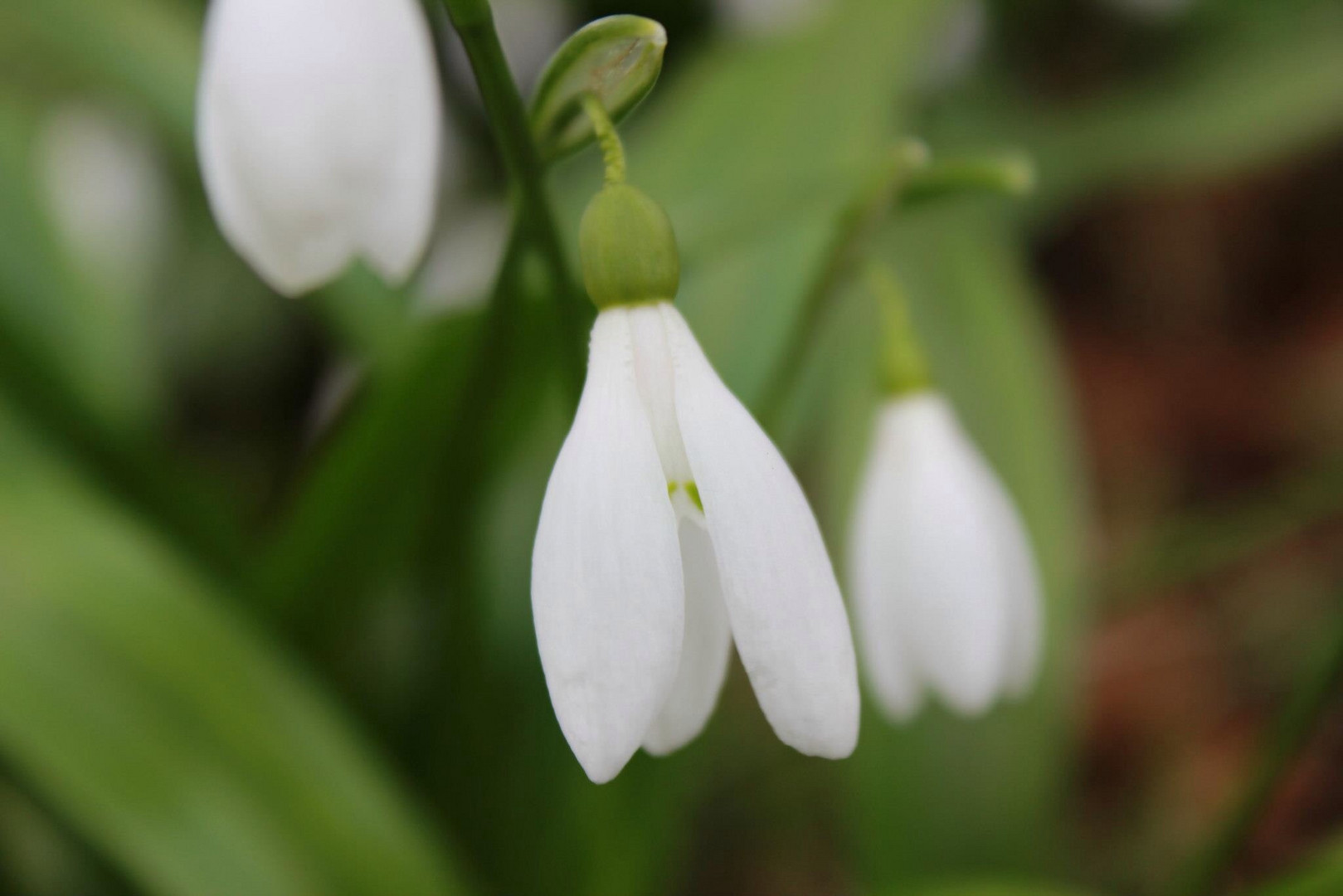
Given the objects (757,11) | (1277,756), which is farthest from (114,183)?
(1277,756)

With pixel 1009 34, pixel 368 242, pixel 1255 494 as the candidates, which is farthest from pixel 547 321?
pixel 1009 34

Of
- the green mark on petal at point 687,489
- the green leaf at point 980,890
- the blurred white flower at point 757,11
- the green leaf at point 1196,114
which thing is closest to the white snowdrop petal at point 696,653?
the green mark on petal at point 687,489

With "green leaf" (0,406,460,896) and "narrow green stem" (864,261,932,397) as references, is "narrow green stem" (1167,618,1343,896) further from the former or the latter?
"green leaf" (0,406,460,896)

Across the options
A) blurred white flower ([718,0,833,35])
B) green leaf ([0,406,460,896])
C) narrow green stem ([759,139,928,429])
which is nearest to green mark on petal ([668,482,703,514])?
narrow green stem ([759,139,928,429])

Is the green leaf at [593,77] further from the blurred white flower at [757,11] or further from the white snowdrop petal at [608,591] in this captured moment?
the blurred white flower at [757,11]

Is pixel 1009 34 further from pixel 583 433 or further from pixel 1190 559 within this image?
pixel 583 433

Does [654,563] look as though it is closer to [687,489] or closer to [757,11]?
[687,489]
